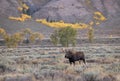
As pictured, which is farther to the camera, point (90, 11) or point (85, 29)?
point (90, 11)

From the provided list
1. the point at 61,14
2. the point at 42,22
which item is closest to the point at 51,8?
the point at 61,14

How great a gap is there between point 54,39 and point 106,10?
109313 millimetres

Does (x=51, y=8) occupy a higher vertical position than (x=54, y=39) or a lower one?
higher

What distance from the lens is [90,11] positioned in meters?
196

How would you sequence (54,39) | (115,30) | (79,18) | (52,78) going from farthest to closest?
1. (79,18)
2. (115,30)
3. (54,39)
4. (52,78)

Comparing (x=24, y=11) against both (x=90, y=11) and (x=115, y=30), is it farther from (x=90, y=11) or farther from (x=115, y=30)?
(x=115, y=30)

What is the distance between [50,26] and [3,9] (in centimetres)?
2226

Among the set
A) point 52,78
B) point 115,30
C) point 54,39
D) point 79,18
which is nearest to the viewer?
point 52,78

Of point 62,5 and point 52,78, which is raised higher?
point 62,5

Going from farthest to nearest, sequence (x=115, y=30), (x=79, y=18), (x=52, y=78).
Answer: (x=79, y=18) < (x=115, y=30) < (x=52, y=78)

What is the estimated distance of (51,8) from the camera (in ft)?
636

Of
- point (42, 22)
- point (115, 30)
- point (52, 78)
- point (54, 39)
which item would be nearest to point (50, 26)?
point (42, 22)

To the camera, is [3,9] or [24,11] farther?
[24,11]

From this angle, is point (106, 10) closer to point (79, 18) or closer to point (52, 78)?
point (79, 18)
